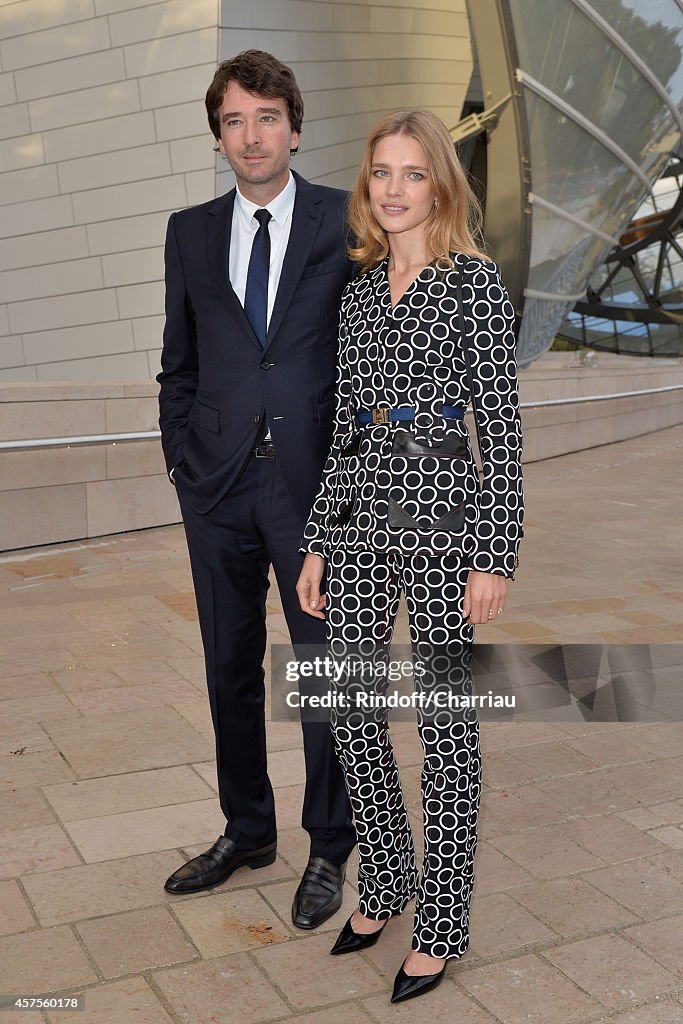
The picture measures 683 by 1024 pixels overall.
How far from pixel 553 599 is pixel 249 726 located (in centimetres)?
376

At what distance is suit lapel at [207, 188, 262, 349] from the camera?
3061mm

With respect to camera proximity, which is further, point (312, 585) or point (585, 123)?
point (585, 123)

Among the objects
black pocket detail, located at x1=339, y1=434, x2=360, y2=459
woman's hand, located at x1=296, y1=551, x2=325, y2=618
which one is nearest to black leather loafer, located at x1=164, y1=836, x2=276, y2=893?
woman's hand, located at x1=296, y1=551, x2=325, y2=618

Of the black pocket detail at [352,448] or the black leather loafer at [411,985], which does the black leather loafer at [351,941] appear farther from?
the black pocket detail at [352,448]

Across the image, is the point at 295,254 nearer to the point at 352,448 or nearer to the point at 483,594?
the point at 352,448

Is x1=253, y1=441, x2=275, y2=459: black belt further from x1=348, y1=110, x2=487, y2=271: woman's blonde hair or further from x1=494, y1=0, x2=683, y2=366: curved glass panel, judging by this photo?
x1=494, y1=0, x2=683, y2=366: curved glass panel

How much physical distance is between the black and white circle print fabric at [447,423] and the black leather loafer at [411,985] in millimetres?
999

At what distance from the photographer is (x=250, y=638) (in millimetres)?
3283

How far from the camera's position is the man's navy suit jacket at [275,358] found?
9.90 ft

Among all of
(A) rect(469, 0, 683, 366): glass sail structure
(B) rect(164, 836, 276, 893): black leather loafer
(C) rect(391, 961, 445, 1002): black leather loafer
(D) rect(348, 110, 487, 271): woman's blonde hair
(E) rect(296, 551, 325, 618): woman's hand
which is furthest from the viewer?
(A) rect(469, 0, 683, 366): glass sail structure

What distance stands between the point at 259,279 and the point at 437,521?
919mm

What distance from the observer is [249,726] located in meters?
3.34

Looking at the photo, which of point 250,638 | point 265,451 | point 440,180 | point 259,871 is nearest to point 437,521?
point 265,451

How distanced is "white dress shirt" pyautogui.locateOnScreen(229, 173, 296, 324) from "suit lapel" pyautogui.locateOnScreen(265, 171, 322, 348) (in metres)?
0.04
